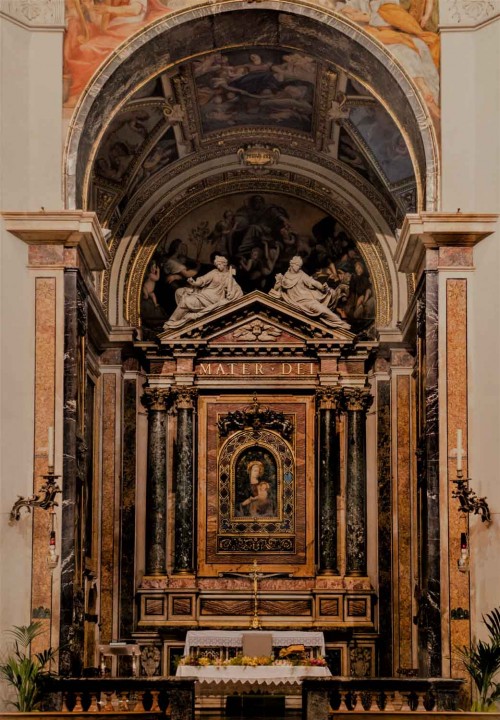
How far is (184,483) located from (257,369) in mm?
2224

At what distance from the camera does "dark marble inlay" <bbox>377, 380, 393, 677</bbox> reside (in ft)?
75.3

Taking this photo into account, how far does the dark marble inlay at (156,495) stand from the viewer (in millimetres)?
23438

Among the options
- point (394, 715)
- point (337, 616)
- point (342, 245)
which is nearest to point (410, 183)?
point (342, 245)

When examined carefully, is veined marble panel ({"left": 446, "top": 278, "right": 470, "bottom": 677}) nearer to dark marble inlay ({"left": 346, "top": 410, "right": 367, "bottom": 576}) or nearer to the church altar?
the church altar

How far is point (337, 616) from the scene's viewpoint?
75.3ft

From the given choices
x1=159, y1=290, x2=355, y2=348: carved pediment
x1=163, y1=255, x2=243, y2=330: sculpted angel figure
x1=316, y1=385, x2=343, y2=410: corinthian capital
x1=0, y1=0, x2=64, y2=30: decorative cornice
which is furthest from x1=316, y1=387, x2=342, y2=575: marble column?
x1=0, y1=0, x2=64, y2=30: decorative cornice

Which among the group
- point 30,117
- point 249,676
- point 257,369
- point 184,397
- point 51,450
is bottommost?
point 249,676

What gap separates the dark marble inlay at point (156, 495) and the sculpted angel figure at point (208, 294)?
163cm

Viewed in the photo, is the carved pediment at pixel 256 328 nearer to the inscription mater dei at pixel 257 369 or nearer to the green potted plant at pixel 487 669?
the inscription mater dei at pixel 257 369

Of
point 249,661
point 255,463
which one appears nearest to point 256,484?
point 255,463

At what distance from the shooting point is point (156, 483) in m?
23.7

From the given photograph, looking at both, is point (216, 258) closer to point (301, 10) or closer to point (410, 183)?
point (410, 183)

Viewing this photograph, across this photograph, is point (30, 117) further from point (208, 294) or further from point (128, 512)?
point (128, 512)

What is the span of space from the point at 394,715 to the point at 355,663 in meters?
7.38
